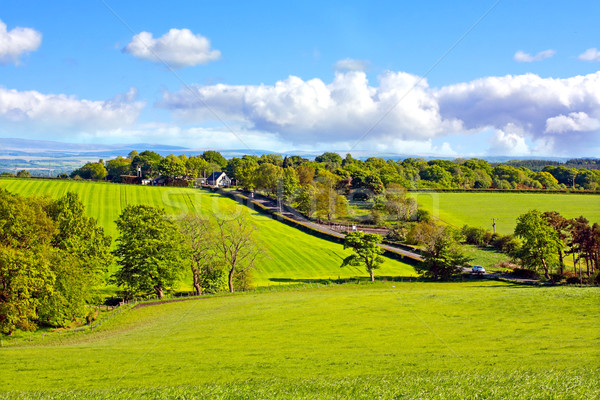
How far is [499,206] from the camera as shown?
12250 cm

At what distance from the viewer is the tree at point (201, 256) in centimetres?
4944

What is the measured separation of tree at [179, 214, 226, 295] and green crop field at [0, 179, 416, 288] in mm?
5606

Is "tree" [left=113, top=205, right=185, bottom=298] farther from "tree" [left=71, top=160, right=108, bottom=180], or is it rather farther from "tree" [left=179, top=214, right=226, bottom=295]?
"tree" [left=71, top=160, right=108, bottom=180]

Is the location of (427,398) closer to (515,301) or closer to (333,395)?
(333,395)

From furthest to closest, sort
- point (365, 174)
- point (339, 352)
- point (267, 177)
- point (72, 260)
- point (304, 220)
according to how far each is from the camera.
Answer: point (365, 174) < point (267, 177) < point (304, 220) < point (72, 260) < point (339, 352)

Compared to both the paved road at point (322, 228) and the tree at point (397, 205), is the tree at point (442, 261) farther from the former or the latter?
the tree at point (397, 205)

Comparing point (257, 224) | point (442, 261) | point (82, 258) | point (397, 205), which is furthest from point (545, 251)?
point (397, 205)

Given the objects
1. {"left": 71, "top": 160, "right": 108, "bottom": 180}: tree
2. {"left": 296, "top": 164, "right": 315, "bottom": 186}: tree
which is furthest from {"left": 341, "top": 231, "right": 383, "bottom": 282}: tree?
{"left": 71, "top": 160, "right": 108, "bottom": 180}: tree

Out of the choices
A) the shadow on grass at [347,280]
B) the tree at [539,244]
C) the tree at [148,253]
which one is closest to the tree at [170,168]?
the shadow on grass at [347,280]

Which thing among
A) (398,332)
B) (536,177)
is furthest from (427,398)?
(536,177)

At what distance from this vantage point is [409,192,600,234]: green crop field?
4072 inches

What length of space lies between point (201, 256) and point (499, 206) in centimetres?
9946

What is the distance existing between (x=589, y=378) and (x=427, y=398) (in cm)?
672

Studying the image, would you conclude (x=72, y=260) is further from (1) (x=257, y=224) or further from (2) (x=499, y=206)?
(2) (x=499, y=206)
